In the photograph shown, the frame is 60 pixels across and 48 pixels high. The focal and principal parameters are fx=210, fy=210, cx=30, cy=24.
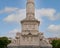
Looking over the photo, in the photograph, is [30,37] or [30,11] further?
[30,11]

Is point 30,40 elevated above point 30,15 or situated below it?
below

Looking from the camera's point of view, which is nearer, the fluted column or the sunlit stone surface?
the sunlit stone surface

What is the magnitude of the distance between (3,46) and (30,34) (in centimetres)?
2226

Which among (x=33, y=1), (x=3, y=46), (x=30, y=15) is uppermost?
(x=33, y=1)

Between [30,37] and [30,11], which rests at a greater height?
[30,11]

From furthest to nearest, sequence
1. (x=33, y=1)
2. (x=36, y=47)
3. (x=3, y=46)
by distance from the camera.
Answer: (x=3, y=46) < (x=33, y=1) < (x=36, y=47)

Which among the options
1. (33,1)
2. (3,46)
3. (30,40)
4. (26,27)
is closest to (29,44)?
(30,40)

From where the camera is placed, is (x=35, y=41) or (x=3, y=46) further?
(x=3, y=46)

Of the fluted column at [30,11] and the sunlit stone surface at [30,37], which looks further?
the fluted column at [30,11]

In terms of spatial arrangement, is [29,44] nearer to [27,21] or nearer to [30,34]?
[30,34]

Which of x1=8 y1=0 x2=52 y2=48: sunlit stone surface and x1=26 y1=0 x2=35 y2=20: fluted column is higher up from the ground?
x1=26 y1=0 x2=35 y2=20: fluted column

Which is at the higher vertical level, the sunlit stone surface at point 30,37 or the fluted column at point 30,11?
the fluted column at point 30,11

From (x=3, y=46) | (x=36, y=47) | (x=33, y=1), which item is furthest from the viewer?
(x=3, y=46)

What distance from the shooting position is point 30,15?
29.5 m
